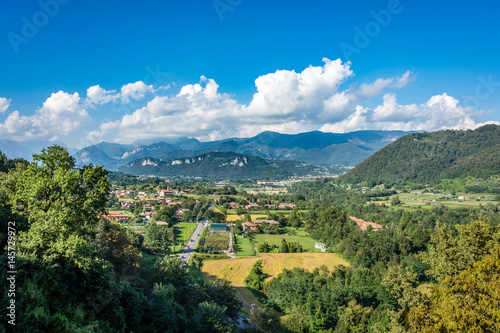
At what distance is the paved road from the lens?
3309 cm

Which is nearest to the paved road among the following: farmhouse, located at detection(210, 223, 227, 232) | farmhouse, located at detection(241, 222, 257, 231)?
farmhouse, located at detection(210, 223, 227, 232)

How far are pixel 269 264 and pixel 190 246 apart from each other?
1169 cm

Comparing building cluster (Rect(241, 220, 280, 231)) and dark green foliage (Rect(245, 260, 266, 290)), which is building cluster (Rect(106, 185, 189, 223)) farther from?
dark green foliage (Rect(245, 260, 266, 290))

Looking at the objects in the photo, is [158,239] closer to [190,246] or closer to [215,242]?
[190,246]

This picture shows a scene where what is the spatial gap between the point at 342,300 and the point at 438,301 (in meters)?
7.11

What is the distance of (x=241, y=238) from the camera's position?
4428cm

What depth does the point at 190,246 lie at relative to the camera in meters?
37.9

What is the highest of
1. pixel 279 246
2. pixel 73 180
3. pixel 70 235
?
pixel 73 180

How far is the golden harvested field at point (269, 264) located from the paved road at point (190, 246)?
2595mm

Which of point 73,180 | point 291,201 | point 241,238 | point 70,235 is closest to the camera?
point 70,235

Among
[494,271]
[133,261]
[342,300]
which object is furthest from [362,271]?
[133,261]

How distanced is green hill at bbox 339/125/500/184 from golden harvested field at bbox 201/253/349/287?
8669 cm

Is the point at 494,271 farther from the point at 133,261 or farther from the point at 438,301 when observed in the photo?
the point at 133,261

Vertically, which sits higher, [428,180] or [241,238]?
[428,180]
